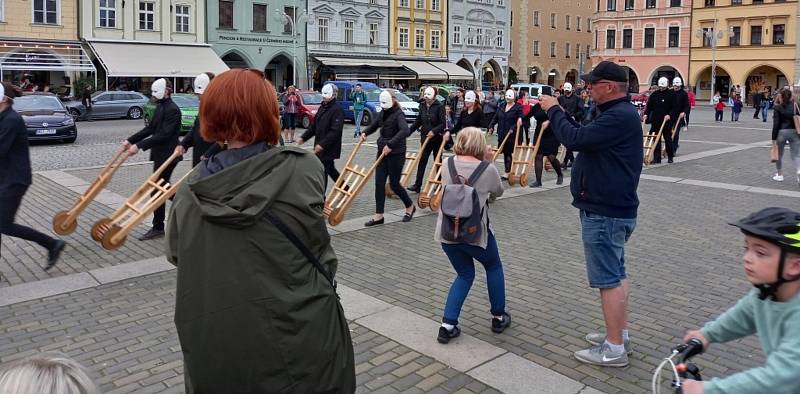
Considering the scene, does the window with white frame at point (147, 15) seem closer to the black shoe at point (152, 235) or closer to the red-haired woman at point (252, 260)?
the black shoe at point (152, 235)

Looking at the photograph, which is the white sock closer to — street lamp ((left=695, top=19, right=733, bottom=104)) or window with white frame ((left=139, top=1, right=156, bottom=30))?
window with white frame ((left=139, top=1, right=156, bottom=30))

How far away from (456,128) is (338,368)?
32.7 feet

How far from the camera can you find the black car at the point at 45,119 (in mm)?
19062

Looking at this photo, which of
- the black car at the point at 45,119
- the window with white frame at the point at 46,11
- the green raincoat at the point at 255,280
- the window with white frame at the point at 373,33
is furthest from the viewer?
the window with white frame at the point at 373,33

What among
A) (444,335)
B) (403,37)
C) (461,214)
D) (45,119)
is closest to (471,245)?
(461,214)

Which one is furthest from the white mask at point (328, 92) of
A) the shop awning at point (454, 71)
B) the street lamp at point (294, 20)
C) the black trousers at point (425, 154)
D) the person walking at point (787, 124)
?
the shop awning at point (454, 71)

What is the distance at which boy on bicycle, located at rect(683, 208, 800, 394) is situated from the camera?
7.25ft

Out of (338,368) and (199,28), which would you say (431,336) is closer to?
(338,368)

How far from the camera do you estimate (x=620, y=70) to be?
14.6 feet

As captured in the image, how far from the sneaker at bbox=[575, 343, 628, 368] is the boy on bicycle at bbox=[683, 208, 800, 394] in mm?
2225

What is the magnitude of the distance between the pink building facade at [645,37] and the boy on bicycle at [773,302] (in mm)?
64461

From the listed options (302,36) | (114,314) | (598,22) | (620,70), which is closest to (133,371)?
(114,314)

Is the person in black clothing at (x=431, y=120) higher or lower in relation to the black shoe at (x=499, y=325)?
higher

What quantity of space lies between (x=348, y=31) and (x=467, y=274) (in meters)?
47.2
